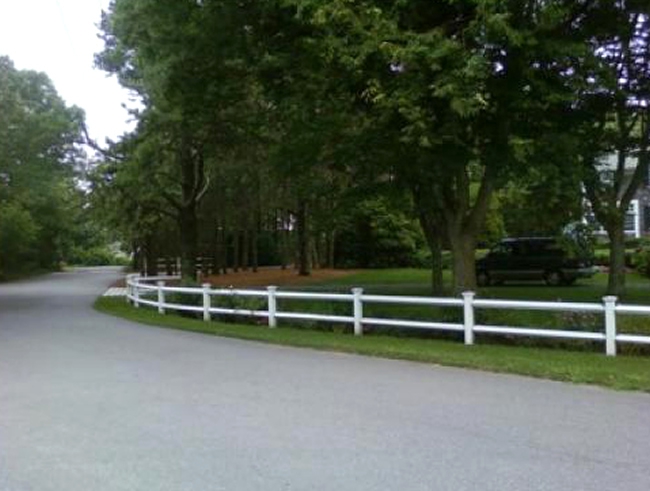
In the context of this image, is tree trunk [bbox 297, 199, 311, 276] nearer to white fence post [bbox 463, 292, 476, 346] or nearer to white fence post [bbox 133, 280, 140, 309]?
white fence post [bbox 133, 280, 140, 309]

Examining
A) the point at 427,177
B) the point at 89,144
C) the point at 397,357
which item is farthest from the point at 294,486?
the point at 89,144

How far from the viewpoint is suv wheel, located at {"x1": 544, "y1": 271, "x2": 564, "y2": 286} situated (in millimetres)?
33344

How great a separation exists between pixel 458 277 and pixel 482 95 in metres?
5.98

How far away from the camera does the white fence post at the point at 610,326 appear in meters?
13.1

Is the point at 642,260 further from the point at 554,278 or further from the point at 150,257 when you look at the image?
the point at 150,257

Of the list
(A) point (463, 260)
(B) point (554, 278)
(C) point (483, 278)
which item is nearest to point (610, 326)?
(A) point (463, 260)

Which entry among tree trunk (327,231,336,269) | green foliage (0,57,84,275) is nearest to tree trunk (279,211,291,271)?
tree trunk (327,231,336,269)

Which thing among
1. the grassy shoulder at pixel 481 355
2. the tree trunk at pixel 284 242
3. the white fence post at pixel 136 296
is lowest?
the grassy shoulder at pixel 481 355

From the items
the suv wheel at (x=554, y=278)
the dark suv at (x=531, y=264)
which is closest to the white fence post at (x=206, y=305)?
the dark suv at (x=531, y=264)

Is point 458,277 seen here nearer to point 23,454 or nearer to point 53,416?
point 53,416

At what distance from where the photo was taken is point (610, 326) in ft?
43.3

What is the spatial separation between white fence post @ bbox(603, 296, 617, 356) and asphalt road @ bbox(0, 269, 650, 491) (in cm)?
270

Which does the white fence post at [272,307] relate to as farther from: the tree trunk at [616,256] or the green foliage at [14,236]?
the green foliage at [14,236]

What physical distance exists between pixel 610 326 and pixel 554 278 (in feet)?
68.4
